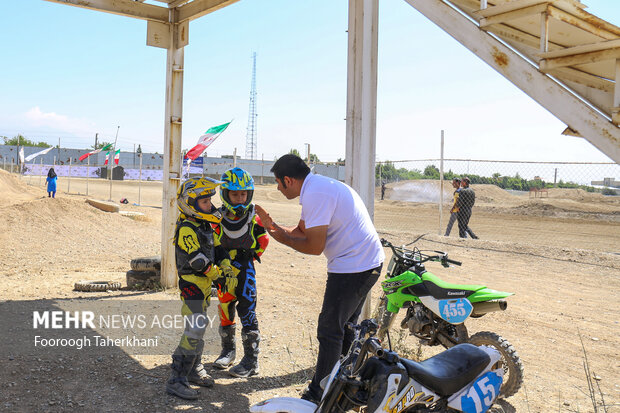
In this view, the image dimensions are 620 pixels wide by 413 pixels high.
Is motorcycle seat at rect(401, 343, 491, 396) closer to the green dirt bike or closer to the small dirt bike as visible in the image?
the small dirt bike

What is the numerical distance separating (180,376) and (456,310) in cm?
244

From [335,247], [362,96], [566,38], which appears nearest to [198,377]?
[335,247]

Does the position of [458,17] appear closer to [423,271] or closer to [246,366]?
[423,271]

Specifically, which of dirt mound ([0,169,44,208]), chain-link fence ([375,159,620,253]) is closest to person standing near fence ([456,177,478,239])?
chain-link fence ([375,159,620,253])

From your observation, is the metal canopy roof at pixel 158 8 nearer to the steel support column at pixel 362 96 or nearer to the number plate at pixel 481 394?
the steel support column at pixel 362 96

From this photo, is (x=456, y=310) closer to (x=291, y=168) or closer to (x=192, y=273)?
(x=291, y=168)

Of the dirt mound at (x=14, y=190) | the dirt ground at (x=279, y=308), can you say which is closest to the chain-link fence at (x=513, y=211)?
the dirt ground at (x=279, y=308)

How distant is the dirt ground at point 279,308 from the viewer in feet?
14.6

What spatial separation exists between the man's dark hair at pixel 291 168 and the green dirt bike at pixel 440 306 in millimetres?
1429

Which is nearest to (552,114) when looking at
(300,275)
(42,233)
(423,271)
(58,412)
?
(423,271)

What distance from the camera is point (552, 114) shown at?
11.6 feet

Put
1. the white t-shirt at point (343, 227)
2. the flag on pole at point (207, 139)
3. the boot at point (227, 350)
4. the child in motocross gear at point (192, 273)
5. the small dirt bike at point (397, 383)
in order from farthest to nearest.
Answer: the flag on pole at point (207, 139) → the boot at point (227, 350) → the child in motocross gear at point (192, 273) → the white t-shirt at point (343, 227) → the small dirt bike at point (397, 383)

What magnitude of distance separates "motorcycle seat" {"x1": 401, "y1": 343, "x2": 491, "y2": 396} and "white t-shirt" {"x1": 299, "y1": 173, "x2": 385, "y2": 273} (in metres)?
0.88

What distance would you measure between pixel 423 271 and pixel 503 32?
2185 millimetres
